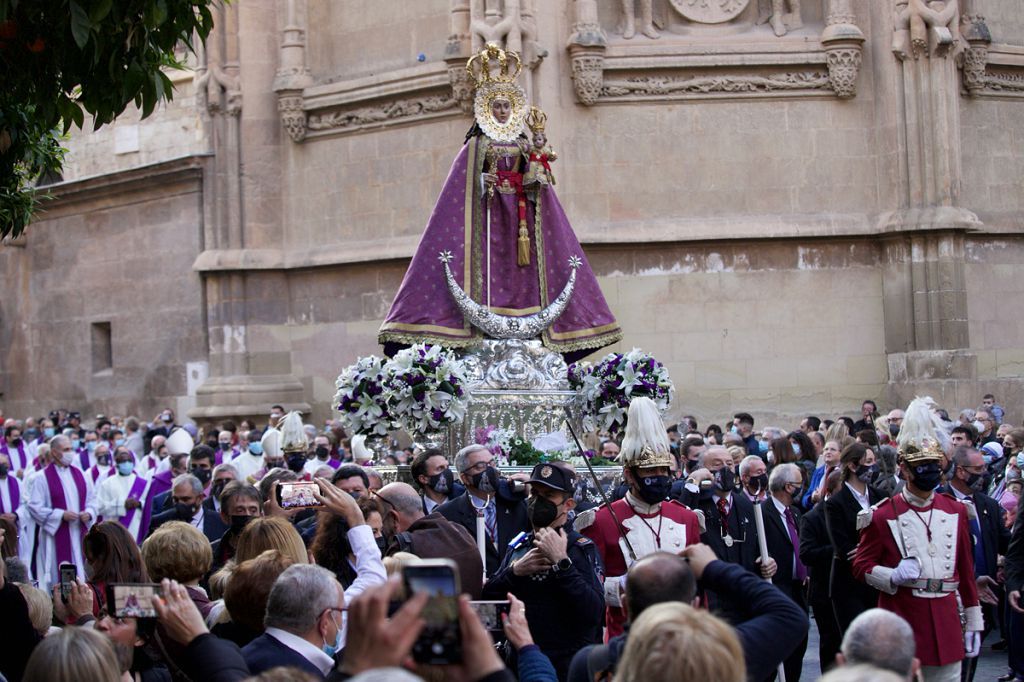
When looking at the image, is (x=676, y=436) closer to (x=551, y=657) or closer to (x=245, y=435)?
(x=245, y=435)

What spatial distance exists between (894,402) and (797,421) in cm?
131

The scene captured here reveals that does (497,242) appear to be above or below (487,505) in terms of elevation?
above

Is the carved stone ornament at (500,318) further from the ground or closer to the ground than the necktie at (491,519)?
further from the ground

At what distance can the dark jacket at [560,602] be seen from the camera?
20.4 ft

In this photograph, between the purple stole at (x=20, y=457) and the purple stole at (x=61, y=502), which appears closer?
the purple stole at (x=61, y=502)

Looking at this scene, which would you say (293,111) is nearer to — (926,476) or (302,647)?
(926,476)

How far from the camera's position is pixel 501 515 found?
28.3ft

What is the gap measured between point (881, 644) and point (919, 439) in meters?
3.45

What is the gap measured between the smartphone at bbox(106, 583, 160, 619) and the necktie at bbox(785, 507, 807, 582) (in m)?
6.26

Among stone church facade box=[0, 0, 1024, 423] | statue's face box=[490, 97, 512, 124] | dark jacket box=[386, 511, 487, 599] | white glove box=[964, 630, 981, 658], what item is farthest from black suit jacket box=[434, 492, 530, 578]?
stone church facade box=[0, 0, 1024, 423]

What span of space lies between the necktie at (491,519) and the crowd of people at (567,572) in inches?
4.4

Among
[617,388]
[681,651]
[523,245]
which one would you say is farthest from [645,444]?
[523,245]

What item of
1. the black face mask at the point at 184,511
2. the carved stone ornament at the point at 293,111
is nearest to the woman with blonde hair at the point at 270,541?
the black face mask at the point at 184,511

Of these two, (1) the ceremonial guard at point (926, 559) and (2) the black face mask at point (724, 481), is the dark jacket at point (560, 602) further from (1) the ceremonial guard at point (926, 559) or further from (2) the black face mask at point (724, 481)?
(2) the black face mask at point (724, 481)
